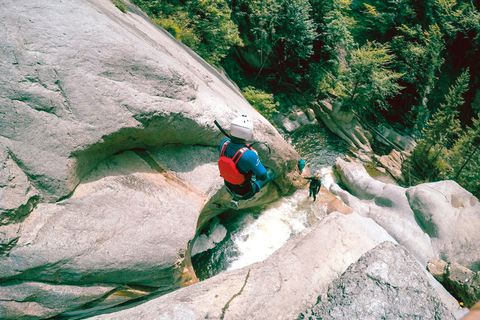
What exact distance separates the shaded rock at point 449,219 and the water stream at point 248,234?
17.0 feet

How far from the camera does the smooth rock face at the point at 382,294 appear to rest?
3795mm

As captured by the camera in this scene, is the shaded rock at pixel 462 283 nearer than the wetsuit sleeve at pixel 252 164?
No

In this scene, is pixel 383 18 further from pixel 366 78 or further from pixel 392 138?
pixel 392 138

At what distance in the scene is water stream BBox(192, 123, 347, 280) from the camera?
8219 millimetres

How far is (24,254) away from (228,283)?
351 cm

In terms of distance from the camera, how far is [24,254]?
3984 millimetres

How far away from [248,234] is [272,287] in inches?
175

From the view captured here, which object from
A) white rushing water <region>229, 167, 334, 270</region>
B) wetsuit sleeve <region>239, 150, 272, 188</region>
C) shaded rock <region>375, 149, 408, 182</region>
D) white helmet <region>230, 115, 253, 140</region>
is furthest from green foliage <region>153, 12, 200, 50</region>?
shaded rock <region>375, 149, 408, 182</region>

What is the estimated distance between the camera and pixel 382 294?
4.01 metres

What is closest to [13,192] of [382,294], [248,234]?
[382,294]

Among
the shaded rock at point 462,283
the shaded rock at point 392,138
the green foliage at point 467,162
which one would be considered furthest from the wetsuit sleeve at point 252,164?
the shaded rock at point 392,138

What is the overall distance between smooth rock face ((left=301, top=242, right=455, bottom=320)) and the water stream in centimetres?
434

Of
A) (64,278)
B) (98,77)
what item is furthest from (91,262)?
(98,77)

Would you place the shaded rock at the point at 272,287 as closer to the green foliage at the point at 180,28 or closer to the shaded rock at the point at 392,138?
the green foliage at the point at 180,28
